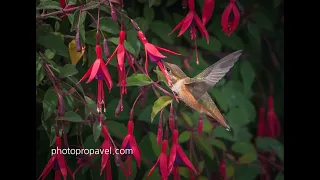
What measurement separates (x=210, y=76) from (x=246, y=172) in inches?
12.7

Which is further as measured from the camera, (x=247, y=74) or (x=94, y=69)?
(x=247, y=74)

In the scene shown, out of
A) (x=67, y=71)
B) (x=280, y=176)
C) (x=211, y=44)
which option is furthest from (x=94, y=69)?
(x=280, y=176)

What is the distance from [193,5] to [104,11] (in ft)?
0.78

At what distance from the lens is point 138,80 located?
1365mm

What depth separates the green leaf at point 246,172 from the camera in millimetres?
1442

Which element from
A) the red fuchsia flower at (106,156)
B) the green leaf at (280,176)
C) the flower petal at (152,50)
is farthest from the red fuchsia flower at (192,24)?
the green leaf at (280,176)

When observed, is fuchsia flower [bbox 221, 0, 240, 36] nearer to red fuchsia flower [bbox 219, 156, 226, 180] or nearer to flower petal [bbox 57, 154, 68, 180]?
red fuchsia flower [bbox 219, 156, 226, 180]

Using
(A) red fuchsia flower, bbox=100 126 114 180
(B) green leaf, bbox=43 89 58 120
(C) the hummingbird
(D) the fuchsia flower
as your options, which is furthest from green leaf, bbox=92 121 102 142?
(D) the fuchsia flower

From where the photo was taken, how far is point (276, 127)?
1425mm

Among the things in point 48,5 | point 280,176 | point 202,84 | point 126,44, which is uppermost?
point 48,5

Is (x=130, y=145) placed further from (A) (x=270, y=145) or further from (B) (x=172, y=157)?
(A) (x=270, y=145)

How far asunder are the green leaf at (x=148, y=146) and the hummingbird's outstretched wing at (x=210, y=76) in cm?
18

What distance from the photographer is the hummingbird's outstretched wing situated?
4.23 feet

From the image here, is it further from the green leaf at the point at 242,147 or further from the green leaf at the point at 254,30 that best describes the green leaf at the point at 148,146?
the green leaf at the point at 254,30
